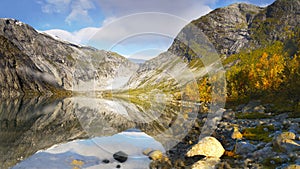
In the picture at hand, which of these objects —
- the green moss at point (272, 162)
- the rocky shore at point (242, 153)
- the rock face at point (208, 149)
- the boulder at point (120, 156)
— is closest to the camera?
the green moss at point (272, 162)

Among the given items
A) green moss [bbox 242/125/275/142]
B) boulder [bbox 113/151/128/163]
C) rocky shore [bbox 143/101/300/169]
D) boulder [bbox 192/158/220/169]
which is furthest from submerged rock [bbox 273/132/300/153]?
boulder [bbox 113/151/128/163]

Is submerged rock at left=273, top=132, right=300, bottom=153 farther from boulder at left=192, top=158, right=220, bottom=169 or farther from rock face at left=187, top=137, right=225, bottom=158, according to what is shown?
boulder at left=192, top=158, right=220, bottom=169

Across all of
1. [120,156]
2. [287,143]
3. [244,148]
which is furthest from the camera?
[120,156]

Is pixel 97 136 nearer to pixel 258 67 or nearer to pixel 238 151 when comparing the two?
pixel 238 151

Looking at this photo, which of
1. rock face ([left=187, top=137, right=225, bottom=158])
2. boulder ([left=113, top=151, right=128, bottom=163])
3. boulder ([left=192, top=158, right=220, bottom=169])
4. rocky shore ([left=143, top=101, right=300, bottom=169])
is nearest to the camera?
rocky shore ([left=143, top=101, right=300, bottom=169])

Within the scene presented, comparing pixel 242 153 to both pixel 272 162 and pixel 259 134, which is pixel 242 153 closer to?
pixel 272 162

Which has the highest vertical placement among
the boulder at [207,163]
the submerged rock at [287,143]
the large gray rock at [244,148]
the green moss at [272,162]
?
the submerged rock at [287,143]

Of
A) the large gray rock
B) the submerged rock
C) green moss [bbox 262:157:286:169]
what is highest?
the submerged rock

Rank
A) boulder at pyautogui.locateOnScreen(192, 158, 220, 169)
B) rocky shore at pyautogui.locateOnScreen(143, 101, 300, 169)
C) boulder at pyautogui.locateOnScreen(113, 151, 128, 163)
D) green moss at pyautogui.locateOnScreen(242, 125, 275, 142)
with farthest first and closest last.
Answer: green moss at pyautogui.locateOnScreen(242, 125, 275, 142)
boulder at pyautogui.locateOnScreen(113, 151, 128, 163)
boulder at pyautogui.locateOnScreen(192, 158, 220, 169)
rocky shore at pyautogui.locateOnScreen(143, 101, 300, 169)

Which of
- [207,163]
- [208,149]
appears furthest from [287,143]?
[207,163]

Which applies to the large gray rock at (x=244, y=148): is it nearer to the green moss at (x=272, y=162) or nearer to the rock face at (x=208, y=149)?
the rock face at (x=208, y=149)

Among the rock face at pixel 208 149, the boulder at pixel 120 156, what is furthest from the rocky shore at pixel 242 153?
the boulder at pixel 120 156

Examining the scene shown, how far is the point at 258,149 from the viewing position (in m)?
19.0

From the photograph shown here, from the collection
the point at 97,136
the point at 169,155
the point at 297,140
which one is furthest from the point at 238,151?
the point at 97,136
